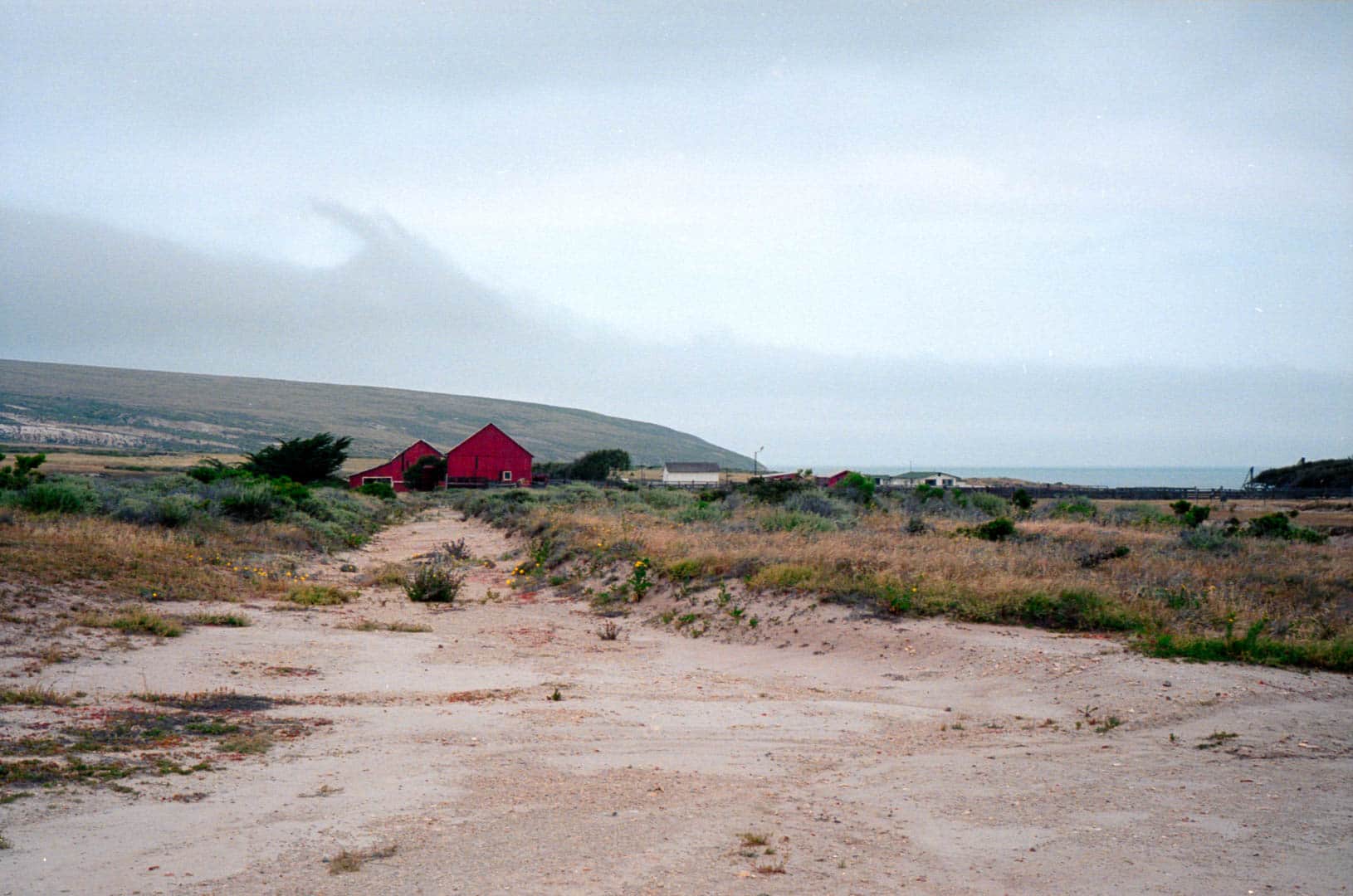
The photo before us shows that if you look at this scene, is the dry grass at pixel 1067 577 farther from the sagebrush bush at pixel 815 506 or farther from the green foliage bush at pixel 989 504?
the green foliage bush at pixel 989 504

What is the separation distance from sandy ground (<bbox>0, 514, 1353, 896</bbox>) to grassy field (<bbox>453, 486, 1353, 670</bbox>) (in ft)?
3.08

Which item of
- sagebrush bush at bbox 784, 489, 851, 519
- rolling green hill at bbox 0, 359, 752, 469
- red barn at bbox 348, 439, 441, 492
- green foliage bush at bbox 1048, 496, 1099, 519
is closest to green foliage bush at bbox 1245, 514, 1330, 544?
green foliage bush at bbox 1048, 496, 1099, 519

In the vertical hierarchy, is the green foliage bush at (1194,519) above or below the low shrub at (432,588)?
above

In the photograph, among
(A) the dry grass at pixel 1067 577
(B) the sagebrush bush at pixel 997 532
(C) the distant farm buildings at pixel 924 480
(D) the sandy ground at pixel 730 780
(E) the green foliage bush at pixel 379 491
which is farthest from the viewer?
(C) the distant farm buildings at pixel 924 480

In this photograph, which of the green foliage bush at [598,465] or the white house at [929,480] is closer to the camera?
the white house at [929,480]

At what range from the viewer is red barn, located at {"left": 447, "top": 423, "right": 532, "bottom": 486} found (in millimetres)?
63469

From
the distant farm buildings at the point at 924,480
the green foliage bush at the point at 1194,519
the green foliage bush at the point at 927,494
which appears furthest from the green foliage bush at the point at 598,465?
the green foliage bush at the point at 1194,519

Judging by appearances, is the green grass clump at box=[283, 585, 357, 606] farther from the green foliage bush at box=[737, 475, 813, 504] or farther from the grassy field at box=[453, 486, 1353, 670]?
the green foliage bush at box=[737, 475, 813, 504]

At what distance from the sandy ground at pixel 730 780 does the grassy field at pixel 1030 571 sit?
940 millimetres

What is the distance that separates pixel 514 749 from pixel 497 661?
14.6 ft

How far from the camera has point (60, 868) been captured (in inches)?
187

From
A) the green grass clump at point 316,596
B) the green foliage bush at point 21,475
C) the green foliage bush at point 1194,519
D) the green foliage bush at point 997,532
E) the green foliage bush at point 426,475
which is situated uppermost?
the green foliage bush at point 1194,519

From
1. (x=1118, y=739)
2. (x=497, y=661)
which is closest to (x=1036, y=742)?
(x=1118, y=739)

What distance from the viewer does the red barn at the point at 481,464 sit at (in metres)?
63.5
